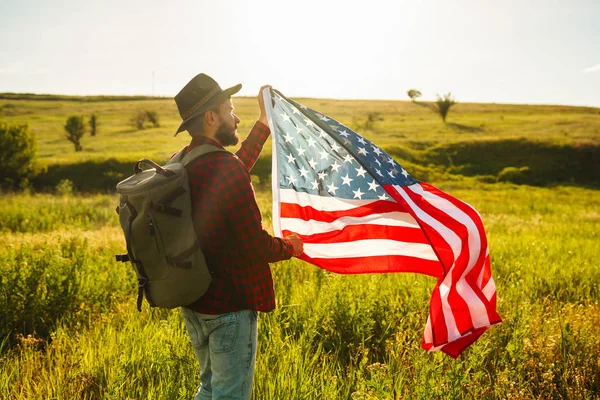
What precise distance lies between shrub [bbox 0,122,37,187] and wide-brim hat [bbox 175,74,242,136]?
128 ft

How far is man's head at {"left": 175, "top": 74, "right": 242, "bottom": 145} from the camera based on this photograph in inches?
109

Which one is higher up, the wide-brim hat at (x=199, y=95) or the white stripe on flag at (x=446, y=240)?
the wide-brim hat at (x=199, y=95)

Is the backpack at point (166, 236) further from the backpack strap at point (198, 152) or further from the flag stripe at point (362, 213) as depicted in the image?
the flag stripe at point (362, 213)

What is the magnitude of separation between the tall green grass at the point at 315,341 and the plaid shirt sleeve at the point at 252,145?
1652mm

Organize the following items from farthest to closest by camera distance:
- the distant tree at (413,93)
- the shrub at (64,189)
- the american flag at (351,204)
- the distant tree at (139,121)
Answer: the distant tree at (413,93), the distant tree at (139,121), the shrub at (64,189), the american flag at (351,204)

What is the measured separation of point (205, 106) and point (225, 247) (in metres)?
0.87

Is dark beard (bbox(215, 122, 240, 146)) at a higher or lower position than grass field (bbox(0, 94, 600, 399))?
higher

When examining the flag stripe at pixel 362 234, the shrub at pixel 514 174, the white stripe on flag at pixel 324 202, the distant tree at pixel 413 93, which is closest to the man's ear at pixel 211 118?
the white stripe on flag at pixel 324 202

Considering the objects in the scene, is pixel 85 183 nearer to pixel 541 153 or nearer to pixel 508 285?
pixel 508 285

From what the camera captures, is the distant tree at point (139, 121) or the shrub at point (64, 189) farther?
the distant tree at point (139, 121)

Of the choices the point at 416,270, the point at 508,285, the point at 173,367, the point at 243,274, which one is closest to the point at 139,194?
the point at 243,274

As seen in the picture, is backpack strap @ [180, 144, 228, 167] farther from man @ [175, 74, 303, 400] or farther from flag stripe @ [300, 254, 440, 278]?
flag stripe @ [300, 254, 440, 278]

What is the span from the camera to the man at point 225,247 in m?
2.54

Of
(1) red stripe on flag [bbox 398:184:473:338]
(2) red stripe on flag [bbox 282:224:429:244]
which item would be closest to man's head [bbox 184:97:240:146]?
(2) red stripe on flag [bbox 282:224:429:244]
